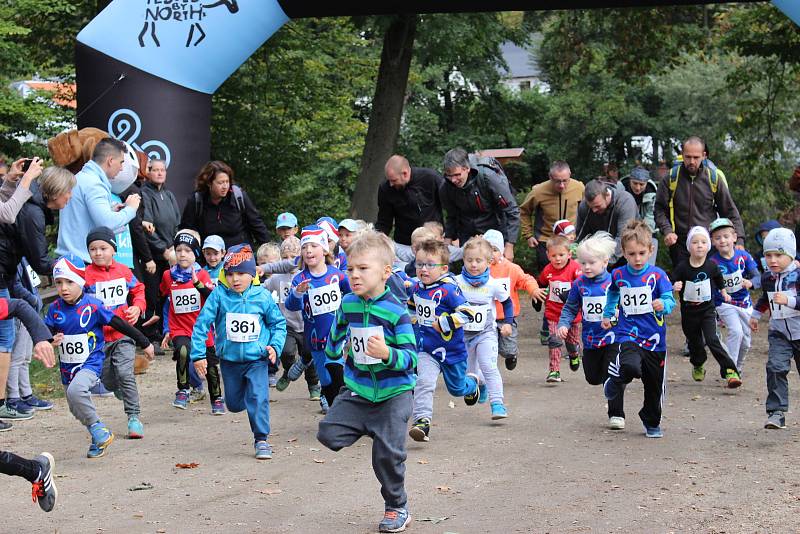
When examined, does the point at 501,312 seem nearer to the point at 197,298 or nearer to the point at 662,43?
the point at 197,298

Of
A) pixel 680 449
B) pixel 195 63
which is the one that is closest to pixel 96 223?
pixel 195 63

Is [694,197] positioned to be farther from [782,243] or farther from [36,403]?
[36,403]

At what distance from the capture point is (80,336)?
27.5 feet

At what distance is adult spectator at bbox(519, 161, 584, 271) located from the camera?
13930mm

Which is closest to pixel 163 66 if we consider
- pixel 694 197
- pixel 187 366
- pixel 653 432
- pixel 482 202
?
pixel 482 202

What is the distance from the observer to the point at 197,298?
10625 millimetres

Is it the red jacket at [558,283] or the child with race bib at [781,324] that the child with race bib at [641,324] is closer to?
the child with race bib at [781,324]

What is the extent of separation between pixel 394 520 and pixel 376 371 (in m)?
0.82

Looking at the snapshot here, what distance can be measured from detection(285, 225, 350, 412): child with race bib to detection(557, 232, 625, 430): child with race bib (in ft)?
5.83

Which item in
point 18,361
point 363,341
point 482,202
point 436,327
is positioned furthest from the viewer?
point 482,202

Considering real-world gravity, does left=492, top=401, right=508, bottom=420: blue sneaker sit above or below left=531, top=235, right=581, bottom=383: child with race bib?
below

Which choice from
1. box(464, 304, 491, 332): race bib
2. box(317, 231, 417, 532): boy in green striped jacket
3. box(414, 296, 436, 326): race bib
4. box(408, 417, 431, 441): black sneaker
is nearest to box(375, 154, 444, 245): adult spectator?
box(464, 304, 491, 332): race bib

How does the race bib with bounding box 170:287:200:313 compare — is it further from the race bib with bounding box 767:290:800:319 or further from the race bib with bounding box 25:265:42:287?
the race bib with bounding box 767:290:800:319

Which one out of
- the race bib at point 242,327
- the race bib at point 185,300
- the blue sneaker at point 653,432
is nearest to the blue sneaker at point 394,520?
the race bib at point 242,327
